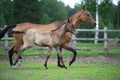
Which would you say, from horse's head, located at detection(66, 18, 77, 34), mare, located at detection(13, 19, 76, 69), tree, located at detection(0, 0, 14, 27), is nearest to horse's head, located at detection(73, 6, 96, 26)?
horse's head, located at detection(66, 18, 77, 34)

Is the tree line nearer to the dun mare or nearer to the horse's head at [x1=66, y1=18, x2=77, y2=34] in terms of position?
the dun mare

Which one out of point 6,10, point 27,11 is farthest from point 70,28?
point 6,10

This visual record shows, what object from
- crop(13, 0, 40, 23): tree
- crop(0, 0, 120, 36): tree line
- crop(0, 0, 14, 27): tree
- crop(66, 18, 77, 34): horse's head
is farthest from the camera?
crop(0, 0, 14, 27): tree

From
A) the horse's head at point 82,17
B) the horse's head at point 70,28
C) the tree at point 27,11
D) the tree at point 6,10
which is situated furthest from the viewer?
the tree at point 6,10

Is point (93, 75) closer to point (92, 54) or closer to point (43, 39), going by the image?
point (43, 39)

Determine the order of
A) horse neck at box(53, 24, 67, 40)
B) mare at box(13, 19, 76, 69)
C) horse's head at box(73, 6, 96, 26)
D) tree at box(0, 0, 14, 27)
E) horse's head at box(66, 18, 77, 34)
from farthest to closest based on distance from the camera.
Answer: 1. tree at box(0, 0, 14, 27)
2. horse's head at box(73, 6, 96, 26)
3. horse's head at box(66, 18, 77, 34)
4. horse neck at box(53, 24, 67, 40)
5. mare at box(13, 19, 76, 69)

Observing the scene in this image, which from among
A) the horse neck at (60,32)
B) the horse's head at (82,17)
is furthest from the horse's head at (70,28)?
the horse's head at (82,17)

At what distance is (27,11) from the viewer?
5378cm

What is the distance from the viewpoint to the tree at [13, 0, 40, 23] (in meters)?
53.3

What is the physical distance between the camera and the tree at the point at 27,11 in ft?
175

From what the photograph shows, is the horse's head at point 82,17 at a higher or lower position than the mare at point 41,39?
higher

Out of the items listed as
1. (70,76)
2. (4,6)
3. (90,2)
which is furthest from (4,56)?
(4,6)

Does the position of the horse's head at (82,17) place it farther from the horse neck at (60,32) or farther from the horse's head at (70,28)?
the horse neck at (60,32)

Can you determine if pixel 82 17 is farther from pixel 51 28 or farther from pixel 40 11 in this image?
pixel 40 11
